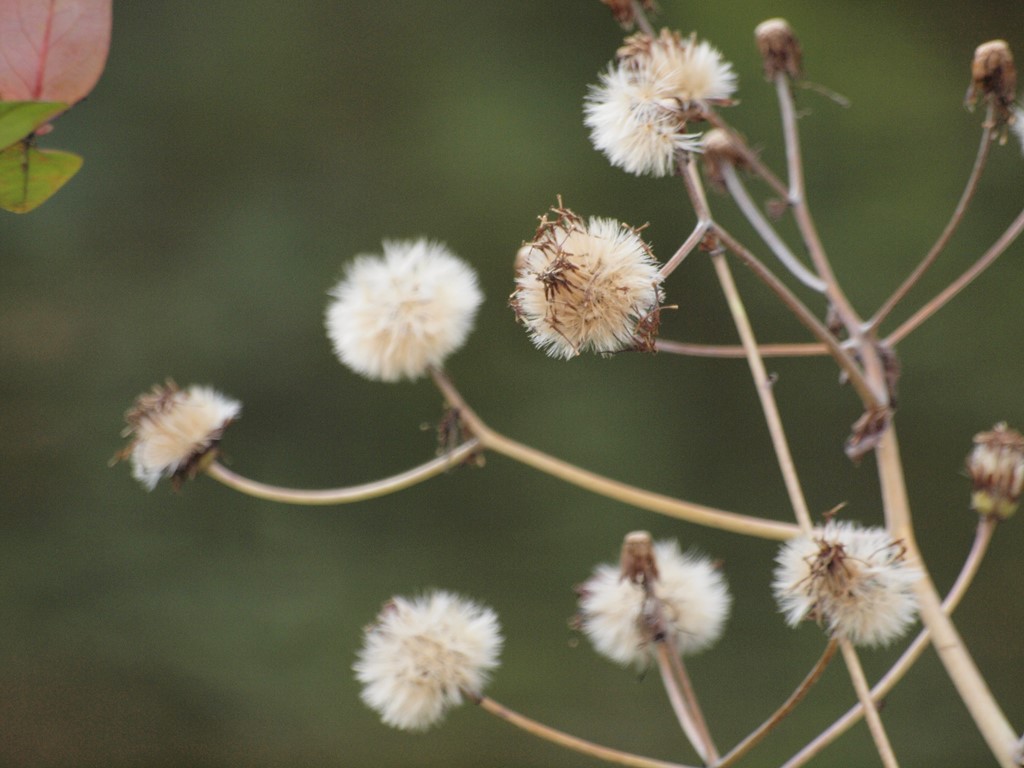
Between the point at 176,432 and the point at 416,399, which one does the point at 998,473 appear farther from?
the point at 416,399

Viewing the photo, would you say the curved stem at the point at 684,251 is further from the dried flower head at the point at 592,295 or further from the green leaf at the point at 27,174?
the green leaf at the point at 27,174

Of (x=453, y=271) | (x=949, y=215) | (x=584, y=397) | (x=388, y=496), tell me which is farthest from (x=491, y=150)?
(x=453, y=271)


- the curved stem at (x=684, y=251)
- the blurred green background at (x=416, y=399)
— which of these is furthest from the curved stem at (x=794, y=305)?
the blurred green background at (x=416, y=399)

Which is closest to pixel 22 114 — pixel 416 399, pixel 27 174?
pixel 27 174

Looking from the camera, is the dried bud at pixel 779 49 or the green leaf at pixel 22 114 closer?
the green leaf at pixel 22 114

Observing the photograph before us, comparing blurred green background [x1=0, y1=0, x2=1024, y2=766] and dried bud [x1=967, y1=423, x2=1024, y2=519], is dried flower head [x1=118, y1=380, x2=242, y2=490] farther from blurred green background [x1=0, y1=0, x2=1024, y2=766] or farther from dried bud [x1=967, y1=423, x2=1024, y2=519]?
blurred green background [x1=0, y1=0, x2=1024, y2=766]

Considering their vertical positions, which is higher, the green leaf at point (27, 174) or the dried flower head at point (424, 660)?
the green leaf at point (27, 174)
